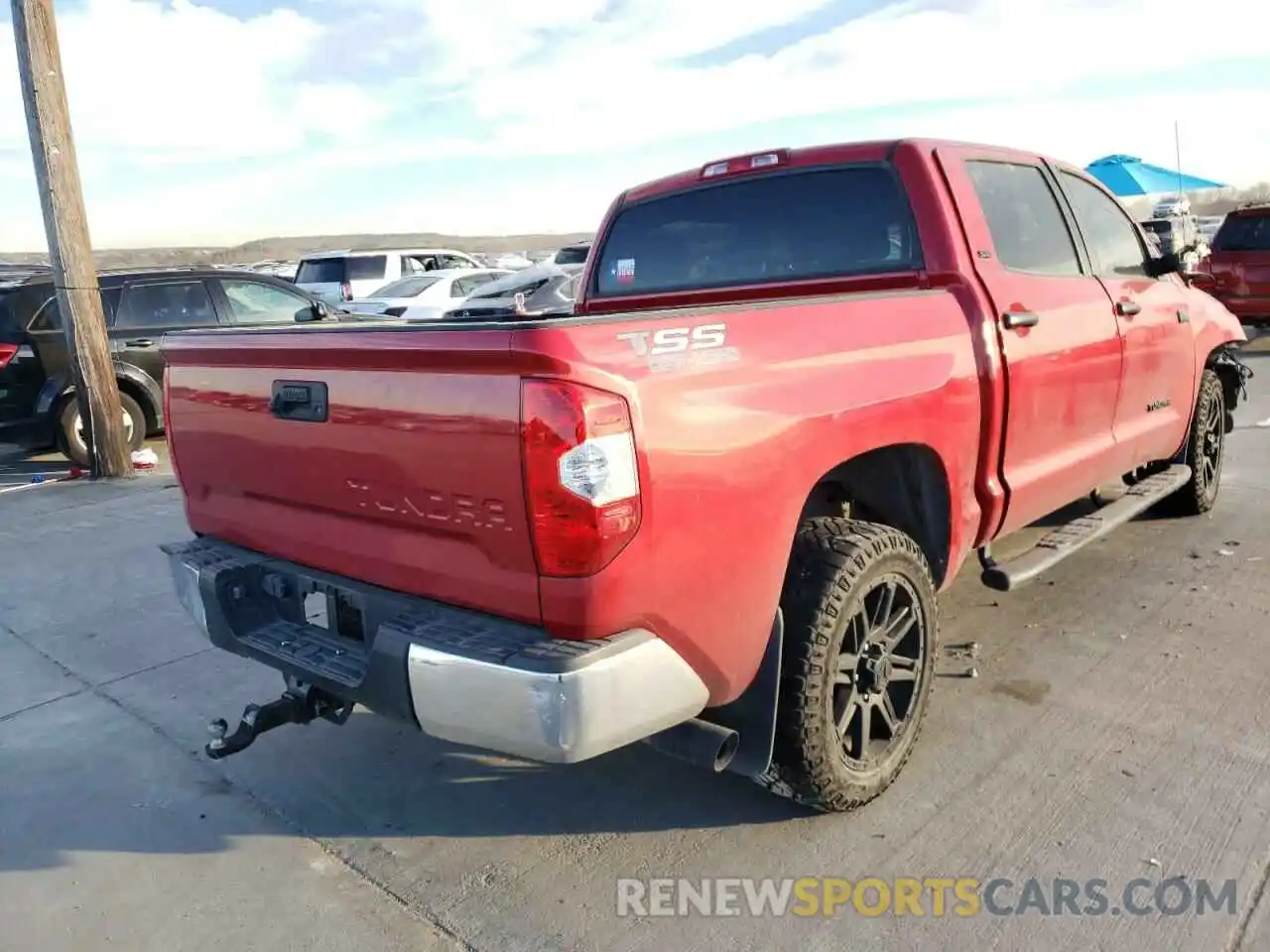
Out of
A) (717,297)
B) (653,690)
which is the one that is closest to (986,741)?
(653,690)

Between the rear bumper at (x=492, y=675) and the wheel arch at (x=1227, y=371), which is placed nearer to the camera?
the rear bumper at (x=492, y=675)

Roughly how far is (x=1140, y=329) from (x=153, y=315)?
343 inches

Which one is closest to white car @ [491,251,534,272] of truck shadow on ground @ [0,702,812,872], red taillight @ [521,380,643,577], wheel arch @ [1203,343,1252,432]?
wheel arch @ [1203,343,1252,432]

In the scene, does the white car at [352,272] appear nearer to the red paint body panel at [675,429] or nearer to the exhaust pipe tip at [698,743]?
the red paint body panel at [675,429]

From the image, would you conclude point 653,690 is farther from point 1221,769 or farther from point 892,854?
point 1221,769

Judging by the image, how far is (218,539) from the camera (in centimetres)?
335

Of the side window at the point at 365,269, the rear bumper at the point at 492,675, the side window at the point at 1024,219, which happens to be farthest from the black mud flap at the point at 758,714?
the side window at the point at 365,269

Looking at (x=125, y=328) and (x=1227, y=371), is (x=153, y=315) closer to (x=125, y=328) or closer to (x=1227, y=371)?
(x=125, y=328)

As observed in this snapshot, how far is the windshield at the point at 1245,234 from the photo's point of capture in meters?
13.3

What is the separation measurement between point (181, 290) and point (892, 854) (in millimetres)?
9299

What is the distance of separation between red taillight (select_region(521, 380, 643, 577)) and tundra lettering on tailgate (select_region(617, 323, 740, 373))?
0.49ft

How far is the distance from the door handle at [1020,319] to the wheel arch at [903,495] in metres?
0.63

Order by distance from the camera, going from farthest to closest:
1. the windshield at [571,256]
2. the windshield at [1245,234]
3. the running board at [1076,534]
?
the windshield at [571,256], the windshield at [1245,234], the running board at [1076,534]

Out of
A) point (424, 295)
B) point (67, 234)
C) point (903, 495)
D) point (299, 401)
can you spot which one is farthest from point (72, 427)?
point (903, 495)
